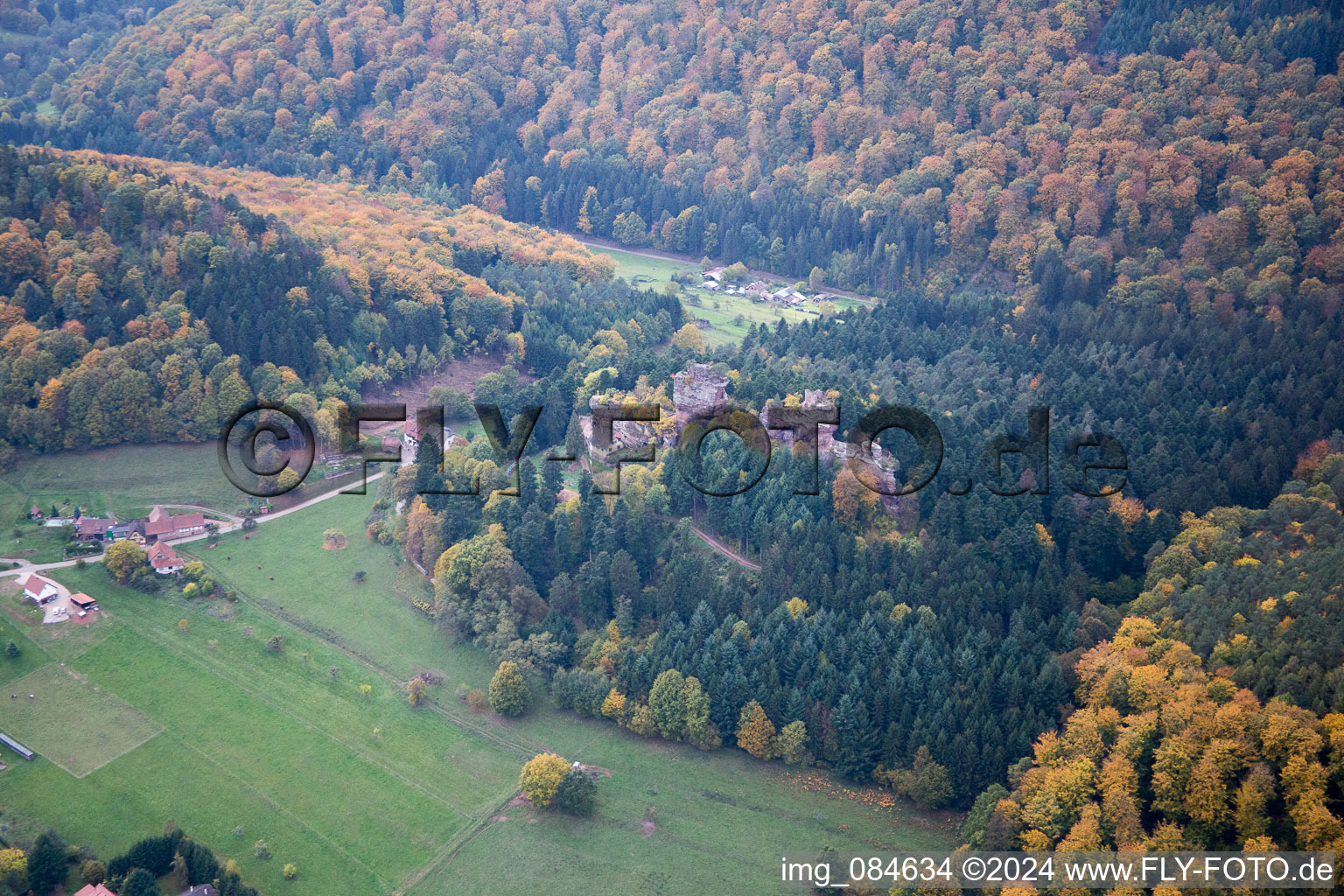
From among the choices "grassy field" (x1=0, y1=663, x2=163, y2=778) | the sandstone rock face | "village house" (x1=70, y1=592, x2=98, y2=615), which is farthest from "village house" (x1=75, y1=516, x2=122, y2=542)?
the sandstone rock face

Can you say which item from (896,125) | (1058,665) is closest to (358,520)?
(1058,665)

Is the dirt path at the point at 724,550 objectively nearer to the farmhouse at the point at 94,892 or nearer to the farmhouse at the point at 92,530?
the farmhouse at the point at 94,892

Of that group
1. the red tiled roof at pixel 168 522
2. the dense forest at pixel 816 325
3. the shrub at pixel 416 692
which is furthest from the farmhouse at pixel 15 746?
the dense forest at pixel 816 325

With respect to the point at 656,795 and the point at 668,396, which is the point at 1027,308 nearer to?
the point at 668,396

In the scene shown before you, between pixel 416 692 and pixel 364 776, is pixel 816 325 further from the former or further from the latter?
pixel 364 776

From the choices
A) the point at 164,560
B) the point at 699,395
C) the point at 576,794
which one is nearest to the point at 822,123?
the point at 699,395

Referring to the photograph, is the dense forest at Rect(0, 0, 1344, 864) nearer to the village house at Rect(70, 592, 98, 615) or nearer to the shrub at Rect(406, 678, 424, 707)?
the shrub at Rect(406, 678, 424, 707)

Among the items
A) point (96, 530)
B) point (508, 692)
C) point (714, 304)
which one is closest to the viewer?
point (508, 692)
